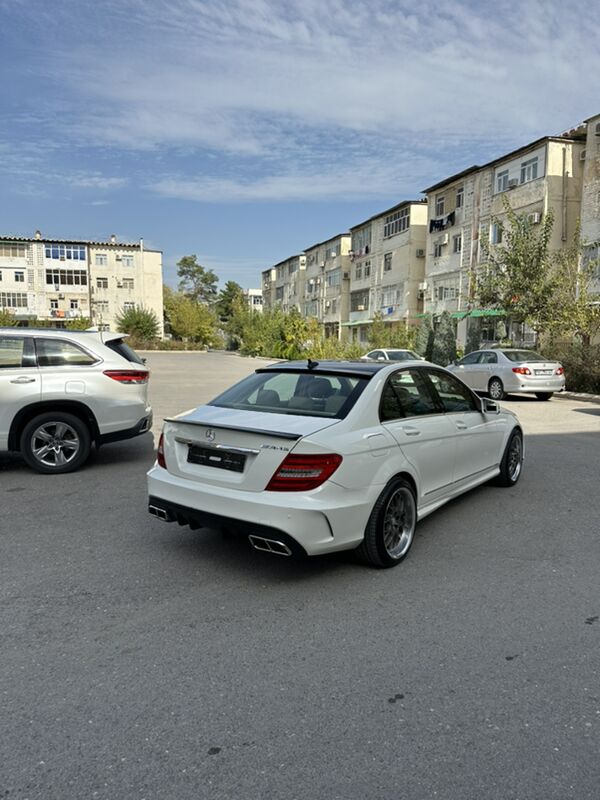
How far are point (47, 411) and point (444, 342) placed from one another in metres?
28.6

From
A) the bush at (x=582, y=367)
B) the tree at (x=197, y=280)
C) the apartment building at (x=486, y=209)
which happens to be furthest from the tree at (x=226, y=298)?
the bush at (x=582, y=367)

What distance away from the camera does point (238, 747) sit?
7.74 ft

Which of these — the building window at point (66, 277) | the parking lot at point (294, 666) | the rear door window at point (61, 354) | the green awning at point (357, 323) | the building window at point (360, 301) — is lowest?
the parking lot at point (294, 666)

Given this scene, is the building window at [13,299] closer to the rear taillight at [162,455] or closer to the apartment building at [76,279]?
the apartment building at [76,279]

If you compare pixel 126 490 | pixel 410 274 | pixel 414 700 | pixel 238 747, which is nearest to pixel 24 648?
pixel 238 747

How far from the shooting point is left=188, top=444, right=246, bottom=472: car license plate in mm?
3867

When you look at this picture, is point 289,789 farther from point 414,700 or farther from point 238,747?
point 414,700

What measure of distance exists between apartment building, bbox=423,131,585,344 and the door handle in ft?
70.3

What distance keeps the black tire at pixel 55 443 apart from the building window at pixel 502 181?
33.2 m

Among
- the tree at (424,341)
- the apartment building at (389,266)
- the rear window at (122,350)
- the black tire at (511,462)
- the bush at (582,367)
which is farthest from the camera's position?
the apartment building at (389,266)

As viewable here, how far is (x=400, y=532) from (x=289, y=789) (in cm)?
241

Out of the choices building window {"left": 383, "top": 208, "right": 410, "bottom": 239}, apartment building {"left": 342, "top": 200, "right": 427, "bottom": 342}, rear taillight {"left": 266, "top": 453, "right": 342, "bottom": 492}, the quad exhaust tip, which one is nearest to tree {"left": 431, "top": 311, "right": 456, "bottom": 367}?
apartment building {"left": 342, "top": 200, "right": 427, "bottom": 342}

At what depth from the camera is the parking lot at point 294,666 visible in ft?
7.32

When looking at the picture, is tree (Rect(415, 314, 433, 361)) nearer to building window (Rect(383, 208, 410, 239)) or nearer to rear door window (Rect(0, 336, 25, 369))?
building window (Rect(383, 208, 410, 239))
